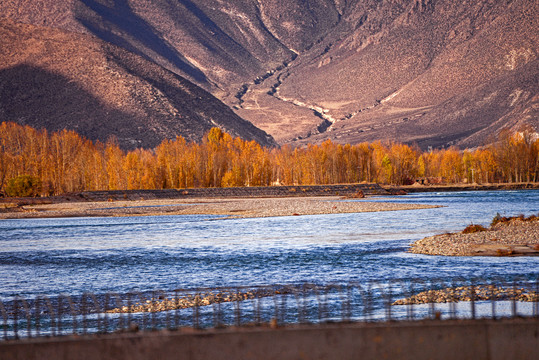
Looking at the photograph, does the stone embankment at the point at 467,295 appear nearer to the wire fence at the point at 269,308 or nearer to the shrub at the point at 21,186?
the wire fence at the point at 269,308

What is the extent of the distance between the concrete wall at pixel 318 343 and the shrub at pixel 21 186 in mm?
109104

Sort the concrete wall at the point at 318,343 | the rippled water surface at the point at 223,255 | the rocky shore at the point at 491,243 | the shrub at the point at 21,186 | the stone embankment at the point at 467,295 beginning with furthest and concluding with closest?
the shrub at the point at 21,186 < the rocky shore at the point at 491,243 < the rippled water surface at the point at 223,255 < the stone embankment at the point at 467,295 < the concrete wall at the point at 318,343

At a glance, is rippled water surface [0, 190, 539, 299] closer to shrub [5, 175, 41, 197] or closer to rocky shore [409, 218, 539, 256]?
rocky shore [409, 218, 539, 256]

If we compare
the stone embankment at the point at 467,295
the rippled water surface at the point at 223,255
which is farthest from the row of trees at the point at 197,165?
the stone embankment at the point at 467,295

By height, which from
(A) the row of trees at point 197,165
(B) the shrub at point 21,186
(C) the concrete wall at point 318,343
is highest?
(A) the row of trees at point 197,165

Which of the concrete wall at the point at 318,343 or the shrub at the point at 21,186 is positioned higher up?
the shrub at the point at 21,186

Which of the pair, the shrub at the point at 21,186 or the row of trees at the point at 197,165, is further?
the row of trees at the point at 197,165

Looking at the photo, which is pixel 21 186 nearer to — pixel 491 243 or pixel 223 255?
pixel 223 255

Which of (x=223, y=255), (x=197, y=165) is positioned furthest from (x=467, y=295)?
(x=197, y=165)

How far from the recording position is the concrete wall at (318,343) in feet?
31.8

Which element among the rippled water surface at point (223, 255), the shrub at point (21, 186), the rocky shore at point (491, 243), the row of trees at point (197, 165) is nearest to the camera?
the rippled water surface at point (223, 255)

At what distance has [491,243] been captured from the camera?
123ft

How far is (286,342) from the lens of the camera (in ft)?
32.2

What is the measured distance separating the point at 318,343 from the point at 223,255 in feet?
103
